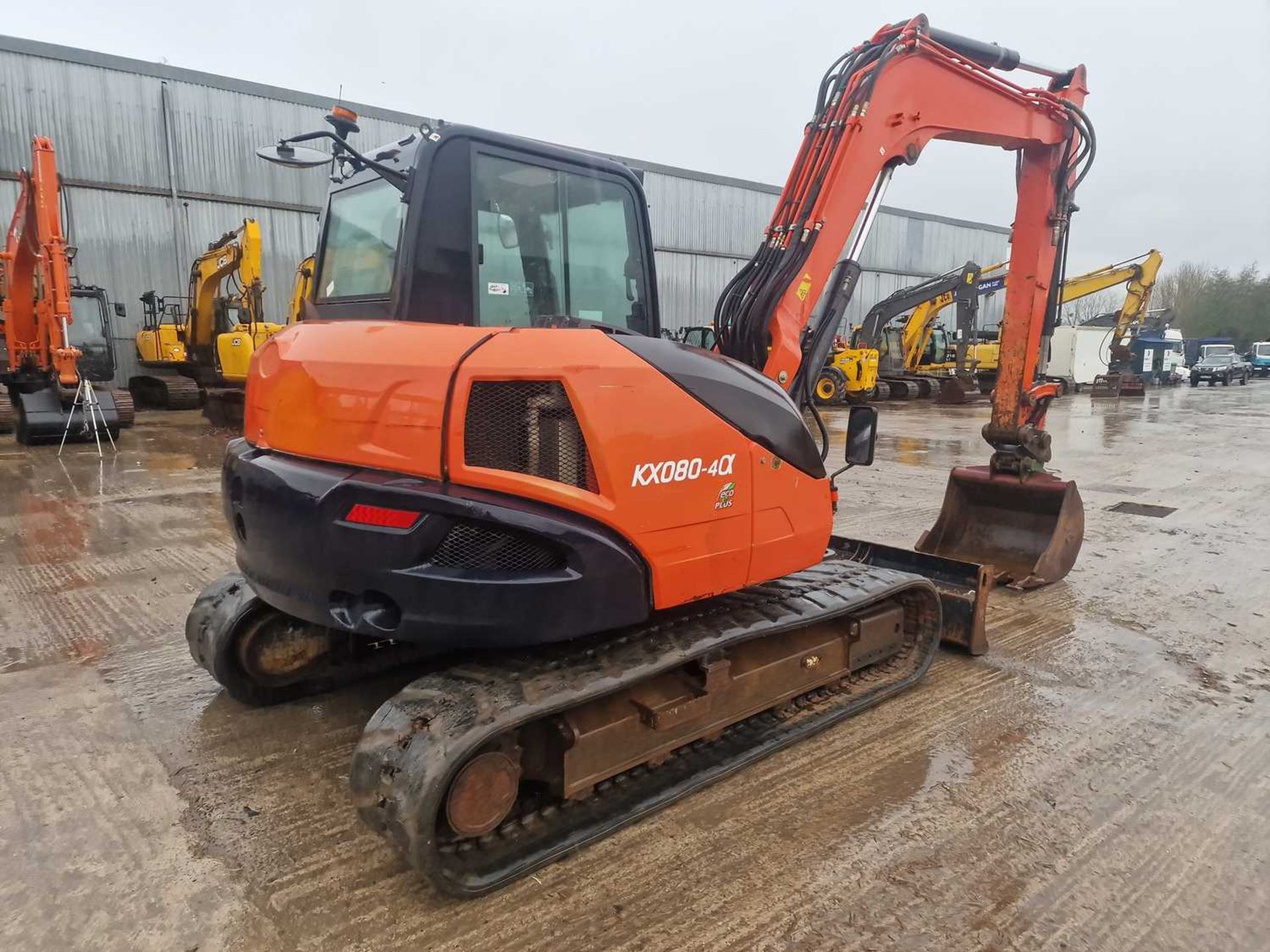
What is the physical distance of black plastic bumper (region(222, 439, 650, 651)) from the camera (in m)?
2.41

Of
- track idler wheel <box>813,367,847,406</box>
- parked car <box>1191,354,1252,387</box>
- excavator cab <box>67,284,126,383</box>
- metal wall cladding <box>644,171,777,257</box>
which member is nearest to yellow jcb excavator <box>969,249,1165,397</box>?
track idler wheel <box>813,367,847,406</box>

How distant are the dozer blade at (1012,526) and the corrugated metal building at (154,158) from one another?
13191mm

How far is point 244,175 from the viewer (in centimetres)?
2022

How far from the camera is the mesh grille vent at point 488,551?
2.44m

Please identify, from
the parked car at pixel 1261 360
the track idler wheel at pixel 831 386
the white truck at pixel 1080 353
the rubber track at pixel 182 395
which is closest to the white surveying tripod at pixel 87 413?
the rubber track at pixel 182 395

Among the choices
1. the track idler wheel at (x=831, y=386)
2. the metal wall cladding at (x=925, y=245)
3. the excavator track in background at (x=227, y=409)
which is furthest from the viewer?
the metal wall cladding at (x=925, y=245)

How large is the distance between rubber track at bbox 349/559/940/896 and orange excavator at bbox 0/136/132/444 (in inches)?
452

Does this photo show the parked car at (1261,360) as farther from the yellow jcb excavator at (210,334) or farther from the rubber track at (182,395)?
the rubber track at (182,395)

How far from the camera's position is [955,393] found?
2350cm

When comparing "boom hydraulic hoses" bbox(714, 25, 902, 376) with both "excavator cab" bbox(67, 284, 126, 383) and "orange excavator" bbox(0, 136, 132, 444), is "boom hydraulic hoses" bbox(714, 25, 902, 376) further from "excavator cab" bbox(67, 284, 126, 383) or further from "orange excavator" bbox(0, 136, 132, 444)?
"excavator cab" bbox(67, 284, 126, 383)

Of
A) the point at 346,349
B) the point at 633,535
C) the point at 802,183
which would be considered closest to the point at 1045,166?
the point at 802,183

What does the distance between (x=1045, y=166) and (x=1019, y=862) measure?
4606mm

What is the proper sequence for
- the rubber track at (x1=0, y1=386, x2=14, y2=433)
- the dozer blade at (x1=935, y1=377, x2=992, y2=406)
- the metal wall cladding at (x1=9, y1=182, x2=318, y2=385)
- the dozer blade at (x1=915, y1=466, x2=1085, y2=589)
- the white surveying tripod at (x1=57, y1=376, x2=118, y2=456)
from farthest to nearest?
the dozer blade at (x1=935, y1=377, x2=992, y2=406)
the metal wall cladding at (x1=9, y1=182, x2=318, y2=385)
the rubber track at (x1=0, y1=386, x2=14, y2=433)
the white surveying tripod at (x1=57, y1=376, x2=118, y2=456)
the dozer blade at (x1=915, y1=466, x2=1085, y2=589)

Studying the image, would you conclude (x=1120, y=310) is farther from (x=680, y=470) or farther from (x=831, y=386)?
(x=680, y=470)
